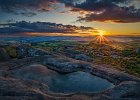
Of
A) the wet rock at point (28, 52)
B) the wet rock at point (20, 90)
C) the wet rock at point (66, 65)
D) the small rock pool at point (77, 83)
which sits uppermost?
the wet rock at point (20, 90)

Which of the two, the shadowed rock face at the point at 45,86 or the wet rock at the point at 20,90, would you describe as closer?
the wet rock at the point at 20,90

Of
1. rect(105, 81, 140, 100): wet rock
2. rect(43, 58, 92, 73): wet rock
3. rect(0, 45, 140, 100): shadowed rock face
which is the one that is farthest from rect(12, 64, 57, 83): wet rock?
rect(105, 81, 140, 100): wet rock

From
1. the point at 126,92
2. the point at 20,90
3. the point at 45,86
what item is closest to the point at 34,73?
the point at 45,86

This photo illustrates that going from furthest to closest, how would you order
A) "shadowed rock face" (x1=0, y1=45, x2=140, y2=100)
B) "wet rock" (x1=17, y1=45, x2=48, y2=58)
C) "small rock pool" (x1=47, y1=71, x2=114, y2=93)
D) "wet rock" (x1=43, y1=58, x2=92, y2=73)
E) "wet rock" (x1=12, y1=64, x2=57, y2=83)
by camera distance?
"wet rock" (x1=17, y1=45, x2=48, y2=58) → "wet rock" (x1=43, y1=58, x2=92, y2=73) → "wet rock" (x1=12, y1=64, x2=57, y2=83) → "small rock pool" (x1=47, y1=71, x2=114, y2=93) → "shadowed rock face" (x1=0, y1=45, x2=140, y2=100)

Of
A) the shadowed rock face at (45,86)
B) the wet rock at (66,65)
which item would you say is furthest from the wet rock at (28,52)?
the shadowed rock face at (45,86)

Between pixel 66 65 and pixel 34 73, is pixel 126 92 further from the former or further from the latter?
pixel 66 65

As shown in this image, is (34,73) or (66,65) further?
(66,65)

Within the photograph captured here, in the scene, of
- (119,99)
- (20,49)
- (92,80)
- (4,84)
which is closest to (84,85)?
(92,80)

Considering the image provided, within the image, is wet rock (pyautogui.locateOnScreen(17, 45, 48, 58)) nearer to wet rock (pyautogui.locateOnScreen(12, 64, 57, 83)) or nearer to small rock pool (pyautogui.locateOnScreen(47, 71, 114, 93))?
wet rock (pyautogui.locateOnScreen(12, 64, 57, 83))

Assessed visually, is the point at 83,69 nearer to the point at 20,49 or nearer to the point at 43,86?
the point at 43,86

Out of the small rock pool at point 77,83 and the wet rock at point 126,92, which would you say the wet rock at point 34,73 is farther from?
the wet rock at point 126,92
